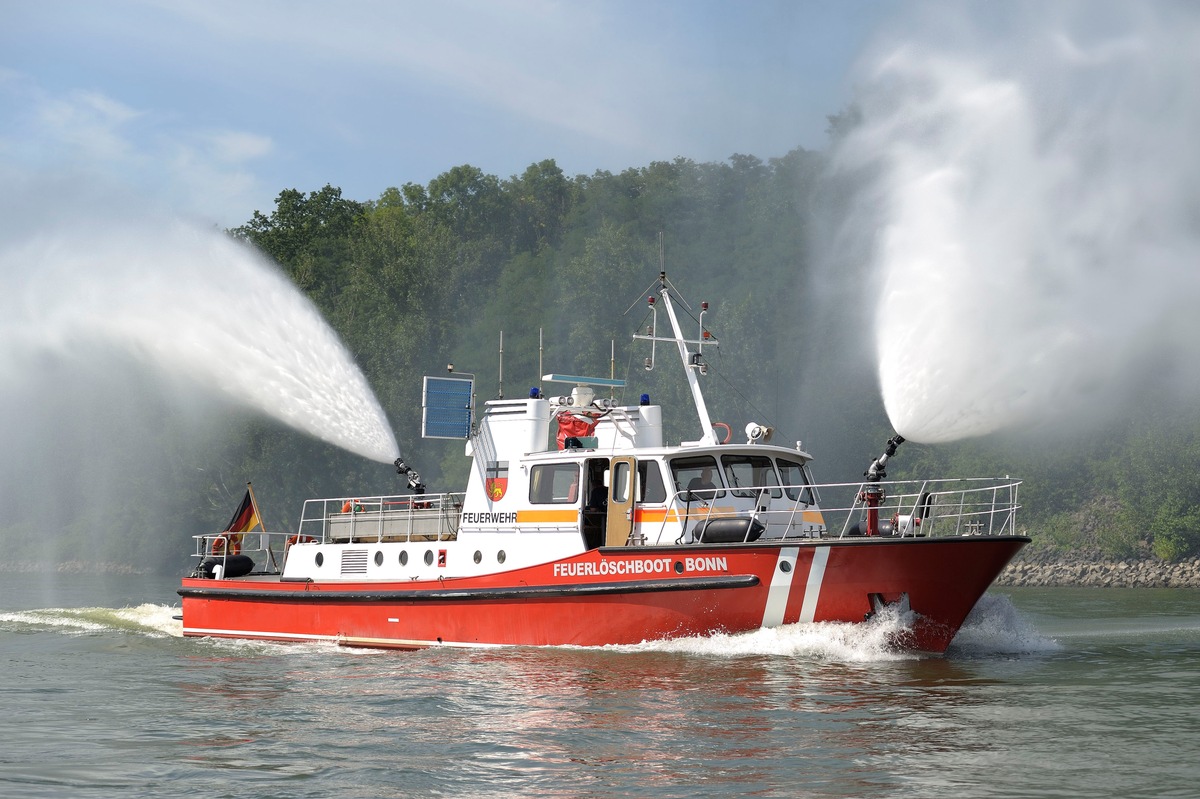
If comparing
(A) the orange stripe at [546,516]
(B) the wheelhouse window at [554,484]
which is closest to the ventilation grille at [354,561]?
(A) the orange stripe at [546,516]

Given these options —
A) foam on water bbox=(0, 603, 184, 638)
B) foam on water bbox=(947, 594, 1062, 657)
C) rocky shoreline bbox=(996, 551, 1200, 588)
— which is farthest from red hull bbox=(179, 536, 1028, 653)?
rocky shoreline bbox=(996, 551, 1200, 588)

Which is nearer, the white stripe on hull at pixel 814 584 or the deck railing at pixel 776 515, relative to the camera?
the white stripe on hull at pixel 814 584

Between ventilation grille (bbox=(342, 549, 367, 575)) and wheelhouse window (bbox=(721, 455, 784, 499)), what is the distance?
21.9 feet

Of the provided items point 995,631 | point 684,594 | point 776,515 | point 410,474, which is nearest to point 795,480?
point 776,515

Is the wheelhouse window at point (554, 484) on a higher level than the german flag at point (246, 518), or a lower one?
higher

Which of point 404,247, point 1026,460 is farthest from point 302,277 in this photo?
point 1026,460

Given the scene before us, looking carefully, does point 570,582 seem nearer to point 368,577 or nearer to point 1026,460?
point 368,577

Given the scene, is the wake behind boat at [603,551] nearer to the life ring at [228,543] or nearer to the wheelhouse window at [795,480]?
the wheelhouse window at [795,480]

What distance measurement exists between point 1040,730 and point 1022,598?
26514 millimetres

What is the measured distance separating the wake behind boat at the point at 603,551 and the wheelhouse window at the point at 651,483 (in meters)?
0.03

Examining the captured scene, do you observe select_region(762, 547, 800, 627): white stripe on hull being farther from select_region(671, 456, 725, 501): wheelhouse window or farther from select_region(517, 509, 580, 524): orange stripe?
select_region(517, 509, 580, 524): orange stripe

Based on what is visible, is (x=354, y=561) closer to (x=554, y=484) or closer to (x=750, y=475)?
(x=554, y=484)

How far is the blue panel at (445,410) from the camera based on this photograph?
67.1 ft

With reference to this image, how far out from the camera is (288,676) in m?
16.7
